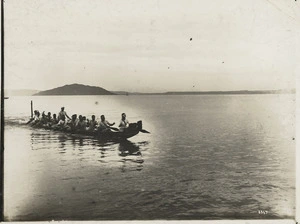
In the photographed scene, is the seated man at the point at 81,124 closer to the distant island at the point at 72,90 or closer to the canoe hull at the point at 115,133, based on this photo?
the canoe hull at the point at 115,133

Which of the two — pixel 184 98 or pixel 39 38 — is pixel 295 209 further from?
pixel 39 38

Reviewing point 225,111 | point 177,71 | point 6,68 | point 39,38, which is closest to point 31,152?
point 6,68

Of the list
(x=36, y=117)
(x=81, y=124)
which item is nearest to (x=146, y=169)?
(x=81, y=124)

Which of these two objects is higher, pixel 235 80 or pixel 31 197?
pixel 235 80

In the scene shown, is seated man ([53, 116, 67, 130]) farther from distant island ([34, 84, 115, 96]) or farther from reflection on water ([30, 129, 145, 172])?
distant island ([34, 84, 115, 96])

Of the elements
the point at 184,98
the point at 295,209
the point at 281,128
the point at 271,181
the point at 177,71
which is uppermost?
the point at 177,71

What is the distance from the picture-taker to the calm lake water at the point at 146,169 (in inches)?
112

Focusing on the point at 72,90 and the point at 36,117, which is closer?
the point at 72,90

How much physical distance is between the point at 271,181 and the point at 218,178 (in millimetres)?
427

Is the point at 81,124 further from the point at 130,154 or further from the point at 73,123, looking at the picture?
the point at 130,154

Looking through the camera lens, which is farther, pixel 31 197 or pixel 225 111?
pixel 225 111

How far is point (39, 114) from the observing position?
3.03m

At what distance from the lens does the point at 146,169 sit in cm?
295

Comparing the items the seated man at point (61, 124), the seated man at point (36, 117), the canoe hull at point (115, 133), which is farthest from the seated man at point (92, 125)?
the seated man at point (36, 117)
